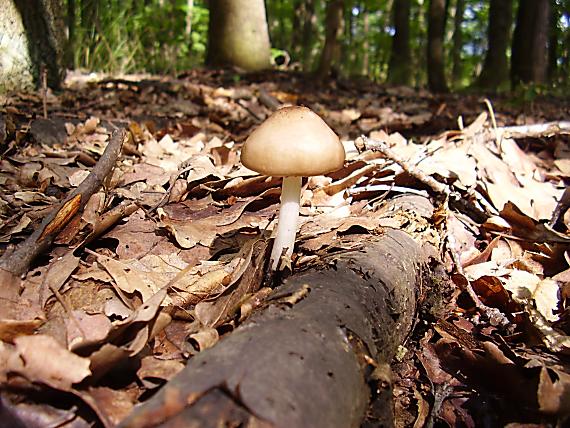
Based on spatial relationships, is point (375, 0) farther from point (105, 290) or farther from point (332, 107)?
point (105, 290)

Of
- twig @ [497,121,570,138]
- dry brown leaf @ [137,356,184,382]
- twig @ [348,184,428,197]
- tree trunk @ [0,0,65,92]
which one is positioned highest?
tree trunk @ [0,0,65,92]

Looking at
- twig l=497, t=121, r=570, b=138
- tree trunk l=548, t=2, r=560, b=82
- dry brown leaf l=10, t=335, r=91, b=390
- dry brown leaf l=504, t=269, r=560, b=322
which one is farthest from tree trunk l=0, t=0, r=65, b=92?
tree trunk l=548, t=2, r=560, b=82

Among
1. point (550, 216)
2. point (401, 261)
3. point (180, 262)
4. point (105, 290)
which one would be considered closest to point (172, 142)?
point (180, 262)

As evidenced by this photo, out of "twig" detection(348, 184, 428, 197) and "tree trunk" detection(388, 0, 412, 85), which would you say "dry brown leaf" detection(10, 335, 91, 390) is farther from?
"tree trunk" detection(388, 0, 412, 85)

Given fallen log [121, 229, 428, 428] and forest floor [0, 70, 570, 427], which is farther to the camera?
forest floor [0, 70, 570, 427]

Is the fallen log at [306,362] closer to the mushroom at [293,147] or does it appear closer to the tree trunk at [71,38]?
the mushroom at [293,147]

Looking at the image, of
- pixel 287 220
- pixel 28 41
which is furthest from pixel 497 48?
pixel 287 220

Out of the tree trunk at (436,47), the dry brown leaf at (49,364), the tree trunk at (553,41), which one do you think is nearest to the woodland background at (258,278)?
the dry brown leaf at (49,364)
